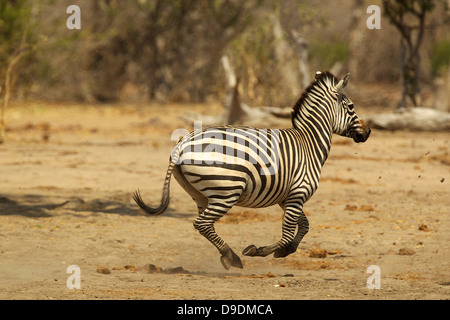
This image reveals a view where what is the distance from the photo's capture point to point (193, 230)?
7730 millimetres

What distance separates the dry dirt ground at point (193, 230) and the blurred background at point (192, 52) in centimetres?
520

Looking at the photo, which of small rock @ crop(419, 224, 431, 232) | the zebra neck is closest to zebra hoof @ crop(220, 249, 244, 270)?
the zebra neck

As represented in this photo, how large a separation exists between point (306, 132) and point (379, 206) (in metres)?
2.92

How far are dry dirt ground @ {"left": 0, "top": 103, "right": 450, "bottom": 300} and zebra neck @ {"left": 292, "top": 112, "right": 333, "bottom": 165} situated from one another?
940mm

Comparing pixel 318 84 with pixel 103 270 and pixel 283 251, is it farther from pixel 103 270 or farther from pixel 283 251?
pixel 103 270

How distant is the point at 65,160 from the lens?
39.3 feet

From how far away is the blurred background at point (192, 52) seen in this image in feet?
60.5

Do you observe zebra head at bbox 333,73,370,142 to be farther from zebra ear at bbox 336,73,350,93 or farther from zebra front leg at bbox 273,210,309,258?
zebra front leg at bbox 273,210,309,258

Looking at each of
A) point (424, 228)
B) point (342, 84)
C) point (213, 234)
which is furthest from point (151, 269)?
point (424, 228)

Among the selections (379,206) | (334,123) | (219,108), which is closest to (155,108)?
(219,108)

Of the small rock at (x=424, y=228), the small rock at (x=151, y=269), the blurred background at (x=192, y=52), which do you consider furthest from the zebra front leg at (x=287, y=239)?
the blurred background at (x=192, y=52)

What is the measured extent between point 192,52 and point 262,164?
57.4 feet

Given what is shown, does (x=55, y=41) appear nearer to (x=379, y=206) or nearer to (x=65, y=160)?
(x=65, y=160)

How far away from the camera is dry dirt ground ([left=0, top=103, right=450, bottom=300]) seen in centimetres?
548
